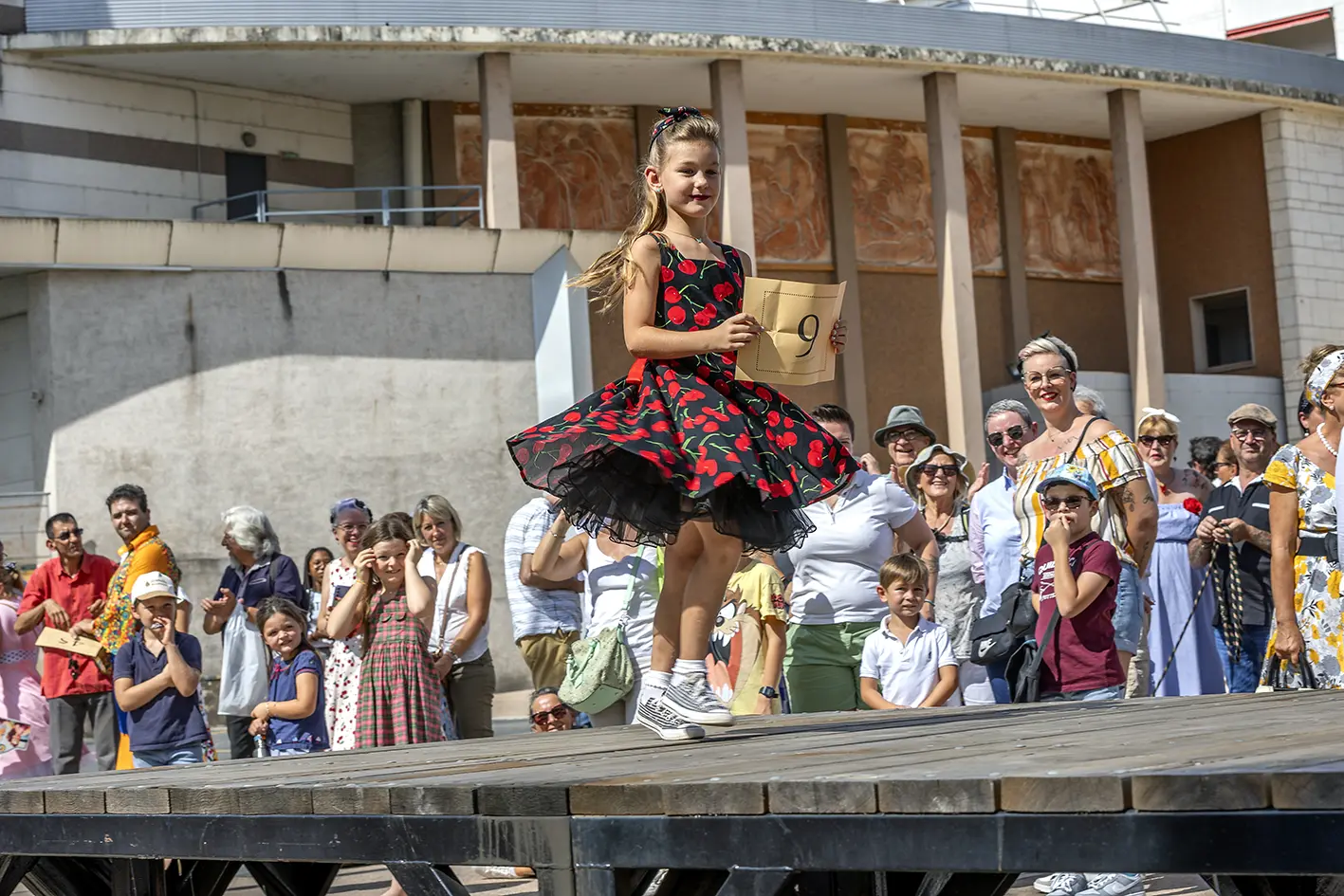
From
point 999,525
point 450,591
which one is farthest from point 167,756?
point 999,525

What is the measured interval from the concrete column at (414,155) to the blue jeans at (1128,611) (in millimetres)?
18799

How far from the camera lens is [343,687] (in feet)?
28.4

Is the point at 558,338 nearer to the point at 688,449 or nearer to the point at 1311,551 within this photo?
the point at 1311,551

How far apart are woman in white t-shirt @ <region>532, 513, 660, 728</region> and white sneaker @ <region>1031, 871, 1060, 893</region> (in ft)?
6.26

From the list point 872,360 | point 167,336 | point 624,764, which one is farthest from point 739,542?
point 872,360

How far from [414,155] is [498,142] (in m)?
2.16

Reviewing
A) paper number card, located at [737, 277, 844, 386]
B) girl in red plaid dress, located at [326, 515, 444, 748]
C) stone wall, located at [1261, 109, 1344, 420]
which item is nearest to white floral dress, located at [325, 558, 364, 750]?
girl in red plaid dress, located at [326, 515, 444, 748]

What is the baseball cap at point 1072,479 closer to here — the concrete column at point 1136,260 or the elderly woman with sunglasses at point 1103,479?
the elderly woman with sunglasses at point 1103,479

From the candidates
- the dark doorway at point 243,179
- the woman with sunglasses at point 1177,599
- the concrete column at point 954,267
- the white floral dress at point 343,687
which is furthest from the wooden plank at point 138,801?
the concrete column at point 954,267

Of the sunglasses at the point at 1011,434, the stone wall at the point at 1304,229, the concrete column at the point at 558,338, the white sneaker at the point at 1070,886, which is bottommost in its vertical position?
the white sneaker at the point at 1070,886

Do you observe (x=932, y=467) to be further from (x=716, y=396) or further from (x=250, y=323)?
(x=250, y=323)

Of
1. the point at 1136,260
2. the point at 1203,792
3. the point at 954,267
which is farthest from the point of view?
the point at 1136,260

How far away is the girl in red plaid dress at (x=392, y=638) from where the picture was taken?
8164mm

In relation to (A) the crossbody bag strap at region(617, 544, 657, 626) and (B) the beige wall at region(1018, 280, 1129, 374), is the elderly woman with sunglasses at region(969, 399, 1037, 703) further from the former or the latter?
(B) the beige wall at region(1018, 280, 1129, 374)
